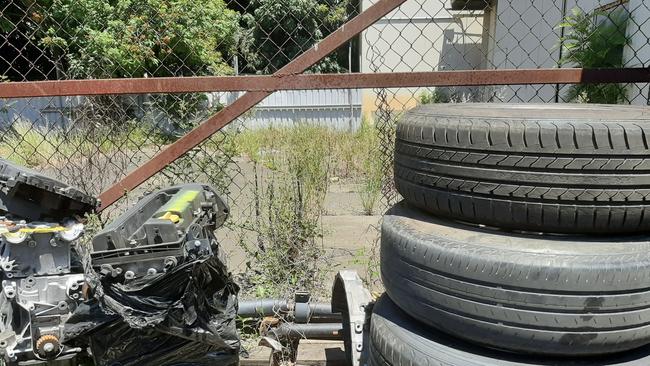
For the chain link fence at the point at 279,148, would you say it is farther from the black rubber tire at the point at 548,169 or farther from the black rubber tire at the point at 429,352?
the black rubber tire at the point at 548,169

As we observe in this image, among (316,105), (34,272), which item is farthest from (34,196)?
(316,105)

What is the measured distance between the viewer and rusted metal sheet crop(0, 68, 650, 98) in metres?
2.91

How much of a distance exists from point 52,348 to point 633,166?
247cm

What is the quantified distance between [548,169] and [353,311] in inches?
48.7

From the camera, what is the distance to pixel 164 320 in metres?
2.05

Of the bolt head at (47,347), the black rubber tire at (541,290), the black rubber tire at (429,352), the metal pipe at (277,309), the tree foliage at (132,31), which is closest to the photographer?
the black rubber tire at (541,290)

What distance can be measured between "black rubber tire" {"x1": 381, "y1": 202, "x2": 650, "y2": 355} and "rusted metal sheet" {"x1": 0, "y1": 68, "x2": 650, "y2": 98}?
4.88ft

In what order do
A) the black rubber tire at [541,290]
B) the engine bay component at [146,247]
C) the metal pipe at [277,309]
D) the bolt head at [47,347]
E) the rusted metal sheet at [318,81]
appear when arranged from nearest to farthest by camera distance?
the black rubber tire at [541,290] → the engine bay component at [146,247] → the bolt head at [47,347] → the rusted metal sheet at [318,81] → the metal pipe at [277,309]

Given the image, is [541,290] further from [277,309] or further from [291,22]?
[291,22]

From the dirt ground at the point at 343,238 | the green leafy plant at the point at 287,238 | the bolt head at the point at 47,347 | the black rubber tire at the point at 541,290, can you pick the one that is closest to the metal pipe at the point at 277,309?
the green leafy plant at the point at 287,238

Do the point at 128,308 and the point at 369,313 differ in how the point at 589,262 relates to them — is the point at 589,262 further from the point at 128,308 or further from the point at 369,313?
the point at 128,308

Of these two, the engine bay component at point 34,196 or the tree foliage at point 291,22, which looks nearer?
the engine bay component at point 34,196

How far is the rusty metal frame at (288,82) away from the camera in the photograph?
115 inches

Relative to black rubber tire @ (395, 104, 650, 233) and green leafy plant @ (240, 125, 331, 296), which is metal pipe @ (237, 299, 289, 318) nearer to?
green leafy plant @ (240, 125, 331, 296)
